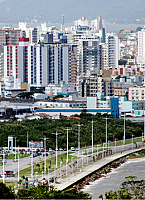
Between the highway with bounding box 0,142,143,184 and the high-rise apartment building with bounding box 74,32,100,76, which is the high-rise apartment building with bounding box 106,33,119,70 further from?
the highway with bounding box 0,142,143,184

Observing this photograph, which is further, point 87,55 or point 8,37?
point 8,37

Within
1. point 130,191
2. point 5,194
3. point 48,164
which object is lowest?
point 130,191

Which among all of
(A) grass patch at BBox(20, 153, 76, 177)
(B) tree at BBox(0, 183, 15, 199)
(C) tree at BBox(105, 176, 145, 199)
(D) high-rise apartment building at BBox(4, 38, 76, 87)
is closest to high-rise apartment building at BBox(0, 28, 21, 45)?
(D) high-rise apartment building at BBox(4, 38, 76, 87)

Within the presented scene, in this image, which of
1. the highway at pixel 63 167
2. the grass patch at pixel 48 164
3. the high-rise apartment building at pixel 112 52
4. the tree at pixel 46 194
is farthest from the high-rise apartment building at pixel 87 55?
the tree at pixel 46 194

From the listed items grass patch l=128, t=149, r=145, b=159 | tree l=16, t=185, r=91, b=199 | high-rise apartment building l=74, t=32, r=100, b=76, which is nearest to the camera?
tree l=16, t=185, r=91, b=199

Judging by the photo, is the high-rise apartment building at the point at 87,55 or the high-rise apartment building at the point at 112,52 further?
the high-rise apartment building at the point at 112,52

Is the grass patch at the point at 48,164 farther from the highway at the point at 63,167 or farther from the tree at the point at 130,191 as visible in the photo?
the tree at the point at 130,191

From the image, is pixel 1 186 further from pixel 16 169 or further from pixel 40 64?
pixel 40 64

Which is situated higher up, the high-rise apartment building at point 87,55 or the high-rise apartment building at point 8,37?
the high-rise apartment building at point 8,37

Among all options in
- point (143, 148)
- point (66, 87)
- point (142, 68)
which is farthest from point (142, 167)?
point (142, 68)

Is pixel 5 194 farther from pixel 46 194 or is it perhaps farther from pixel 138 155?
pixel 138 155

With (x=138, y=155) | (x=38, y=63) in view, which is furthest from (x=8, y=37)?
(x=138, y=155)

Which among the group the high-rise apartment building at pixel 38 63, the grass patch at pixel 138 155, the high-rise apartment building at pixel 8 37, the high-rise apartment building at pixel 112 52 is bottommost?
the grass patch at pixel 138 155
